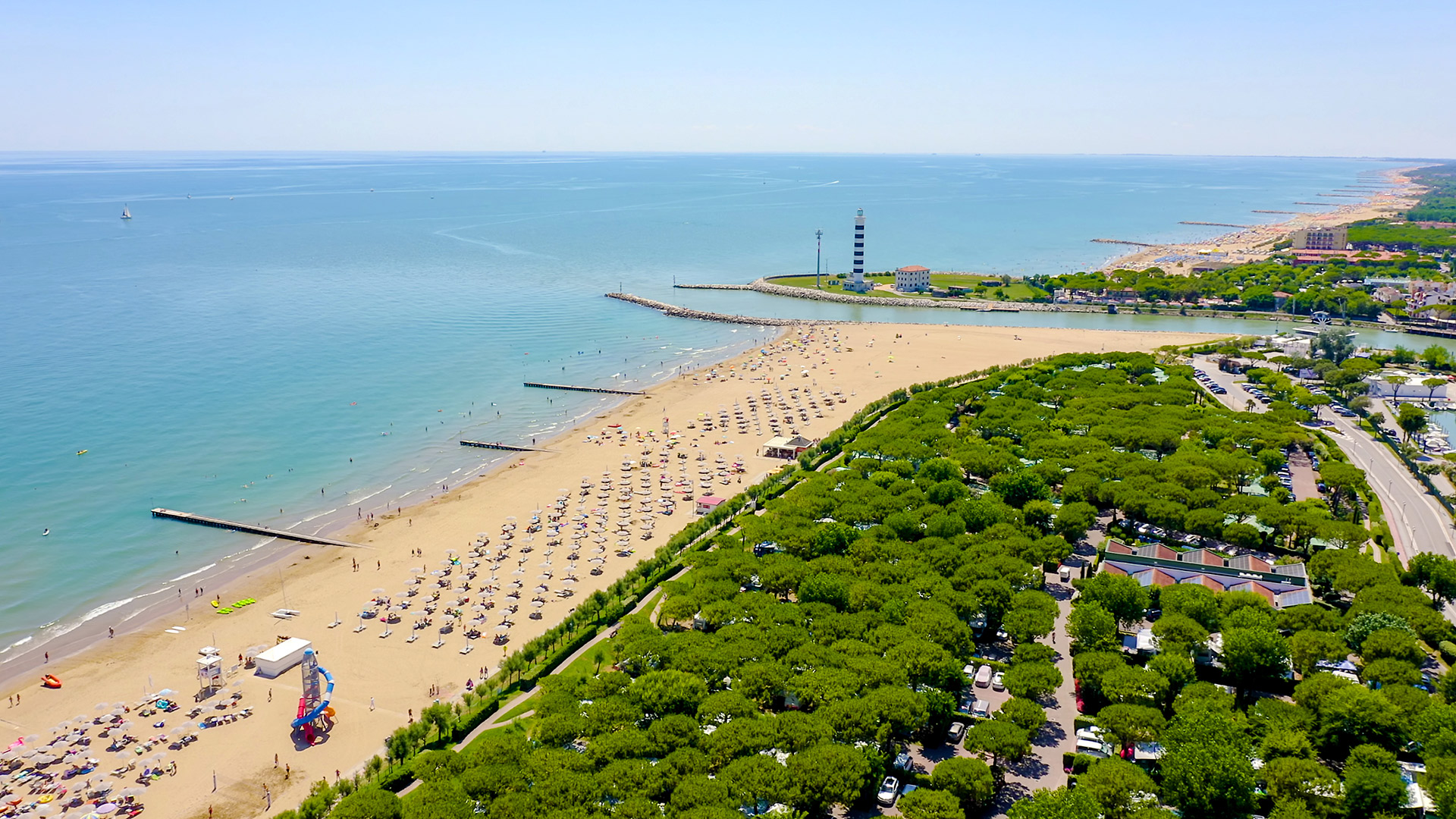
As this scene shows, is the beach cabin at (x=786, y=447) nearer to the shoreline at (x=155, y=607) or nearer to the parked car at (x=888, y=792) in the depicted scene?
the shoreline at (x=155, y=607)

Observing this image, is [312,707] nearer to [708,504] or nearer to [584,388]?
[708,504]

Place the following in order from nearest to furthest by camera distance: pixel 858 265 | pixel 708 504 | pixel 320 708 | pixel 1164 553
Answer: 1. pixel 320 708
2. pixel 1164 553
3. pixel 708 504
4. pixel 858 265

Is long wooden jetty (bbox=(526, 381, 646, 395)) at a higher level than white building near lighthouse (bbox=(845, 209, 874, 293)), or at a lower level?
lower

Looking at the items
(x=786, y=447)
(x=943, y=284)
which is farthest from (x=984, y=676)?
(x=943, y=284)

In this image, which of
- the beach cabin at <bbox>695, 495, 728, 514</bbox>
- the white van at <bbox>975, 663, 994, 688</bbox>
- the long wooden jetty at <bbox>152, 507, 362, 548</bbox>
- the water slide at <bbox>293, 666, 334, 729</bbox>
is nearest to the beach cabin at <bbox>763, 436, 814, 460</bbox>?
the beach cabin at <bbox>695, 495, 728, 514</bbox>

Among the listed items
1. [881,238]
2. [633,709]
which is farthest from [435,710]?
[881,238]

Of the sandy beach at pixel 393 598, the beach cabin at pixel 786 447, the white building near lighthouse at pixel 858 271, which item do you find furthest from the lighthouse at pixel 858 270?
the beach cabin at pixel 786 447

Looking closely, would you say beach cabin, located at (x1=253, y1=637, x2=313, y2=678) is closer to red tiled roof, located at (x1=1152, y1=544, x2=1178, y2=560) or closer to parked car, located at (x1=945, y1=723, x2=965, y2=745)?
parked car, located at (x1=945, y1=723, x2=965, y2=745)
